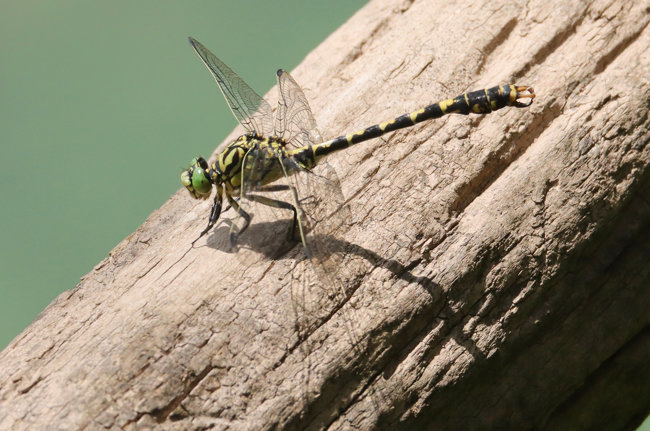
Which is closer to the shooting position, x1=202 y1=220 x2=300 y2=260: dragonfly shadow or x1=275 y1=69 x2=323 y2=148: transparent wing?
x1=202 y1=220 x2=300 y2=260: dragonfly shadow

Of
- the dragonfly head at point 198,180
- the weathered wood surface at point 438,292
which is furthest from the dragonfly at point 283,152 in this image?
the weathered wood surface at point 438,292

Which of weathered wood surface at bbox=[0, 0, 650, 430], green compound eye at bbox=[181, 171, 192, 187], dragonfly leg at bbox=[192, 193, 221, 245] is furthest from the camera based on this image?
green compound eye at bbox=[181, 171, 192, 187]

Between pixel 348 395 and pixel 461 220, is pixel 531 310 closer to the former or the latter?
pixel 461 220

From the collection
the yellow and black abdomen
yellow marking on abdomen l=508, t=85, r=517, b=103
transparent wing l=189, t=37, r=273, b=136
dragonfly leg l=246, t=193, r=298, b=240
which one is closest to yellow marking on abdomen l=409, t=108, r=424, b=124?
the yellow and black abdomen

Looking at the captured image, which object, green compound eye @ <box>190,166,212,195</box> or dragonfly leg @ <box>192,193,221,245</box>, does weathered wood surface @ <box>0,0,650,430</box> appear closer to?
dragonfly leg @ <box>192,193,221,245</box>

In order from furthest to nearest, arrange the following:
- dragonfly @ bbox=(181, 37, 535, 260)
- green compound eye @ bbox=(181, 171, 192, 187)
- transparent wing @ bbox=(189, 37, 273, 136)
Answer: transparent wing @ bbox=(189, 37, 273, 136) < green compound eye @ bbox=(181, 171, 192, 187) < dragonfly @ bbox=(181, 37, 535, 260)

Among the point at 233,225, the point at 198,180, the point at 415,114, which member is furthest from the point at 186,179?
the point at 415,114

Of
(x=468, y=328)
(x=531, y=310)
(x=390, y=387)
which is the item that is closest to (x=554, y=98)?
(x=531, y=310)
